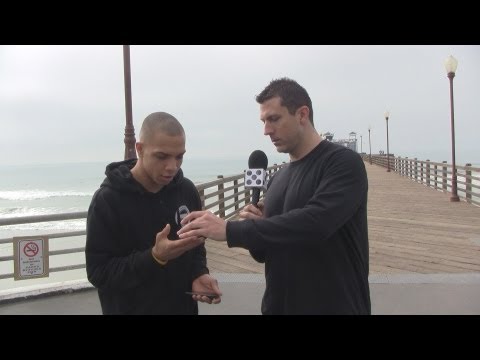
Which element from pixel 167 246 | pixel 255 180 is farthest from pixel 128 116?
pixel 167 246

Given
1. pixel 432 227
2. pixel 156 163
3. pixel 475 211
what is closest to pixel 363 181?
pixel 156 163

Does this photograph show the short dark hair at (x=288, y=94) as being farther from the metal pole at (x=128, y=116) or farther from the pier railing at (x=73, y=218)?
the metal pole at (x=128, y=116)

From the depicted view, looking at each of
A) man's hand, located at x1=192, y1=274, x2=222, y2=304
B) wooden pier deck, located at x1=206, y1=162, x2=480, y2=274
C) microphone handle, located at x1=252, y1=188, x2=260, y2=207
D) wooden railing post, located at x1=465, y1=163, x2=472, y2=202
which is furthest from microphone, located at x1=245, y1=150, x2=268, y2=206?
wooden railing post, located at x1=465, y1=163, x2=472, y2=202

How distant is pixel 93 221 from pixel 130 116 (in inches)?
200

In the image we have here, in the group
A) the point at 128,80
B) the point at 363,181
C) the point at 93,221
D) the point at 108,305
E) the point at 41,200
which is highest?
the point at 128,80

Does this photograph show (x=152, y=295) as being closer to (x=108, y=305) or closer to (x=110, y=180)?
(x=108, y=305)

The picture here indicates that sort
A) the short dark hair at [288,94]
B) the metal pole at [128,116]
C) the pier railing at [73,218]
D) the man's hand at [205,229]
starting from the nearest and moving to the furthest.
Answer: the man's hand at [205,229] < the short dark hair at [288,94] < the pier railing at [73,218] < the metal pole at [128,116]

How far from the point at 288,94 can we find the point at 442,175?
14.9 meters

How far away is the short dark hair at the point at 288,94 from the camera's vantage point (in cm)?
187

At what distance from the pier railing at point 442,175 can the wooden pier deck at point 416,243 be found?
29.8 inches

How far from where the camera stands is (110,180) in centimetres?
193

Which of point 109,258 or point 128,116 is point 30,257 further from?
point 109,258

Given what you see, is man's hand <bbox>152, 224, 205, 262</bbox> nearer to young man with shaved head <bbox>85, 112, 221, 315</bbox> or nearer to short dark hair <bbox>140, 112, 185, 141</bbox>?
young man with shaved head <bbox>85, 112, 221, 315</bbox>

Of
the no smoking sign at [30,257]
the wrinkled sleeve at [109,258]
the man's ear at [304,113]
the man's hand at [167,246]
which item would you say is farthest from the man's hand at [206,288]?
the no smoking sign at [30,257]
